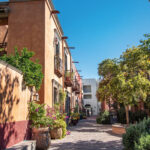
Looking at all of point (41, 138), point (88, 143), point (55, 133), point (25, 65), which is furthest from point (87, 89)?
point (25, 65)

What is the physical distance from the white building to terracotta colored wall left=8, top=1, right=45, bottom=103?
39955 millimetres

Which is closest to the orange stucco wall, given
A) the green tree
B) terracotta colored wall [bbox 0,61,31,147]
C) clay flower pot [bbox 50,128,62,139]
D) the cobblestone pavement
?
terracotta colored wall [bbox 0,61,31,147]

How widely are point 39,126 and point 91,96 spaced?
4381 centimetres

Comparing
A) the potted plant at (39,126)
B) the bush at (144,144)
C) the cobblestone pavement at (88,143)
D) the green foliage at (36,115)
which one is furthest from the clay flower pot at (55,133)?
the bush at (144,144)

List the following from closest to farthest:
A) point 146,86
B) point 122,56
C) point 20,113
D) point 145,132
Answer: point 145,132
point 20,113
point 146,86
point 122,56

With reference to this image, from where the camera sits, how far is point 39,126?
25.5 ft

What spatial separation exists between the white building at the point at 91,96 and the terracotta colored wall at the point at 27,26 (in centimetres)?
3996

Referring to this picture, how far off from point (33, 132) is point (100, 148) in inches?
104

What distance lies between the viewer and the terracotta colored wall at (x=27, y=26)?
10.1 meters

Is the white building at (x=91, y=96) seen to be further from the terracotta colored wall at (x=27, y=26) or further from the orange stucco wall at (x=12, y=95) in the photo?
the orange stucco wall at (x=12, y=95)

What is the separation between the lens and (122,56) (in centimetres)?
1388

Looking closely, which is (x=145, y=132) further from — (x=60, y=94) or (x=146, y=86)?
(x=60, y=94)

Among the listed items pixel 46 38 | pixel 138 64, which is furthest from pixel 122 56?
pixel 46 38

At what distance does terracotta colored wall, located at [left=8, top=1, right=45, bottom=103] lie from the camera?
10.1 meters
